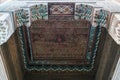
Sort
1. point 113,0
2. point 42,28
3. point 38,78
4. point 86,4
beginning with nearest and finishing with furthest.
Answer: point 86,4
point 113,0
point 42,28
point 38,78

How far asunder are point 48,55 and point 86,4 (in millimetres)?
1250

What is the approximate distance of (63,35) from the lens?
2814 millimetres

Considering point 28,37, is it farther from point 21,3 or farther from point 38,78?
point 38,78

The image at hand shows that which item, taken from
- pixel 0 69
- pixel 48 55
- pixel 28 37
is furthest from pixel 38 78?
pixel 0 69

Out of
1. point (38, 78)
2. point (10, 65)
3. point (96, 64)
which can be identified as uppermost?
point (10, 65)

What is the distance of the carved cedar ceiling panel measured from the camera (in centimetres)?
267

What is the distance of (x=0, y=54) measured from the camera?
205 centimetres

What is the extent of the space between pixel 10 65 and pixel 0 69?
331 mm

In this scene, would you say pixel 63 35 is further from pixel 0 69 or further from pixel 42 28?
pixel 0 69

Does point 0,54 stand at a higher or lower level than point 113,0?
lower

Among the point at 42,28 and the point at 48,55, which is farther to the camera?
the point at 48,55

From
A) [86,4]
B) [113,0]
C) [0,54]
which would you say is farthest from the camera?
[113,0]

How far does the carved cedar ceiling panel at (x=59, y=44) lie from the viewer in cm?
267

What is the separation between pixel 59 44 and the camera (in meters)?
2.92
